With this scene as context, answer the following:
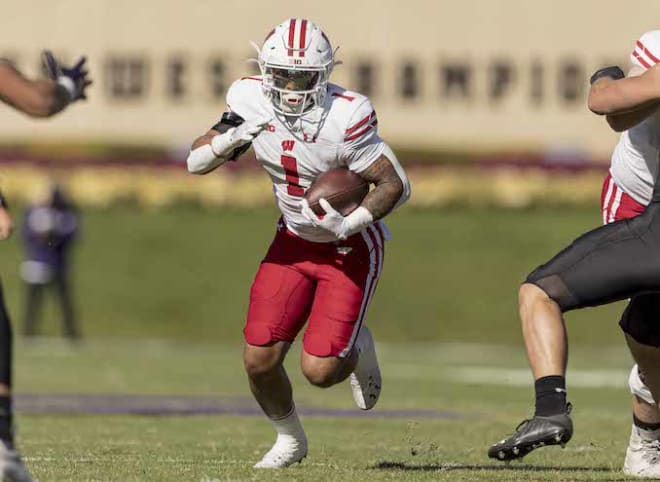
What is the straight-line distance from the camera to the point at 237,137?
836 centimetres

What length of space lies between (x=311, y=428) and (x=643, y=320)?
3.98 m

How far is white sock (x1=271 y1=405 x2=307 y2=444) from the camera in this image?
8.83m

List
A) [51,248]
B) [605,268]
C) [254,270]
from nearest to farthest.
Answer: [605,268]
[51,248]
[254,270]

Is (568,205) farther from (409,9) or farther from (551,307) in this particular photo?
(551,307)

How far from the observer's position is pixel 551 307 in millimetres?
7570

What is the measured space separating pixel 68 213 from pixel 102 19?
16.5m

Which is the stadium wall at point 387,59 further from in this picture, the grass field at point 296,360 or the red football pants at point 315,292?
the red football pants at point 315,292

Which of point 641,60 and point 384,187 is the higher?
point 641,60

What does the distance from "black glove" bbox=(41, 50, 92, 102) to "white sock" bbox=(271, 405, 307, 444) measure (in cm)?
220

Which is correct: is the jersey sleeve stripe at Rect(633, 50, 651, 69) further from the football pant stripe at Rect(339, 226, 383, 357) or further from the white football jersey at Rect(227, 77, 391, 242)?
the football pant stripe at Rect(339, 226, 383, 357)

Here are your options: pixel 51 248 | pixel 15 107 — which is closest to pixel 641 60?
pixel 15 107

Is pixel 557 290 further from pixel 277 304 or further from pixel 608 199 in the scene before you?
pixel 277 304

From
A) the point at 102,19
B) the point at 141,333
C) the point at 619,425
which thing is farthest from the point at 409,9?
the point at 619,425

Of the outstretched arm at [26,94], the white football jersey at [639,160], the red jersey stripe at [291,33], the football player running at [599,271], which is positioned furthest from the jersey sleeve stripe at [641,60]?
the outstretched arm at [26,94]
